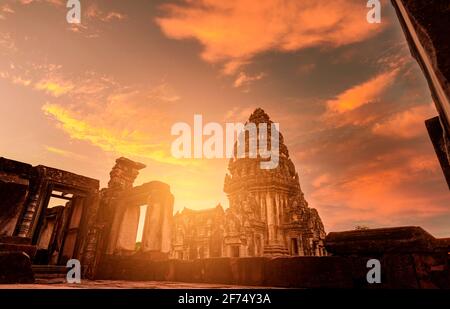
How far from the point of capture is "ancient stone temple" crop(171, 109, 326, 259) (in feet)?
82.7

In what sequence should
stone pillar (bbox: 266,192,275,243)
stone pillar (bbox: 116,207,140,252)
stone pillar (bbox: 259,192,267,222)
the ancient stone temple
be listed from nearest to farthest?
stone pillar (bbox: 116,207,140,252)
the ancient stone temple
stone pillar (bbox: 266,192,275,243)
stone pillar (bbox: 259,192,267,222)

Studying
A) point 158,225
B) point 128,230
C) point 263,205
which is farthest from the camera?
point 263,205

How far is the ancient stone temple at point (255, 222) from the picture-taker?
25200 mm

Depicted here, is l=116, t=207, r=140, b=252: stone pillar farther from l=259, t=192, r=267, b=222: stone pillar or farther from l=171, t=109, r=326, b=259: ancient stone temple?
l=259, t=192, r=267, b=222: stone pillar

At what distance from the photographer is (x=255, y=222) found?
85.4 ft

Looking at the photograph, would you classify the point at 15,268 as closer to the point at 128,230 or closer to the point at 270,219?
the point at 128,230

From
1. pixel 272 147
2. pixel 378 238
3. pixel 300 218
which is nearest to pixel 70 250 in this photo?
pixel 378 238

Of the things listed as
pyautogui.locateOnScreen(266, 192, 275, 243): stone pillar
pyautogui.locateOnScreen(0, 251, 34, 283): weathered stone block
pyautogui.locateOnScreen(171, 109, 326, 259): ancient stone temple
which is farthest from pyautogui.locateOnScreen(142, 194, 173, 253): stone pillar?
pyautogui.locateOnScreen(266, 192, 275, 243): stone pillar

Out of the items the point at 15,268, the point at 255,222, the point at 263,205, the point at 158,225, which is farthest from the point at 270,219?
the point at 15,268

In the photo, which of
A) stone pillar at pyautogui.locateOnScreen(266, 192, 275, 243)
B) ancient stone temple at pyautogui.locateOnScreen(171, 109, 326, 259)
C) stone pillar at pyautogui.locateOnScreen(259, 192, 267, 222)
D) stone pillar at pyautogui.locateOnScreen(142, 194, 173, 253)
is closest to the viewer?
stone pillar at pyautogui.locateOnScreen(142, 194, 173, 253)

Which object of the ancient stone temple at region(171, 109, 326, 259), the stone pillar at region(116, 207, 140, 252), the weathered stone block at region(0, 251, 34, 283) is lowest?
the weathered stone block at region(0, 251, 34, 283)

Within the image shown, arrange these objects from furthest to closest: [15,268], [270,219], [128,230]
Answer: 1. [270,219]
2. [128,230]
3. [15,268]

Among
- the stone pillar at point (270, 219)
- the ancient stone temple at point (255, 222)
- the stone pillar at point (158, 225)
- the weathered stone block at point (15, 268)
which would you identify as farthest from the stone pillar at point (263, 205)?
the weathered stone block at point (15, 268)

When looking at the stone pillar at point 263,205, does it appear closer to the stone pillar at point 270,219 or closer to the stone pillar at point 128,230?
the stone pillar at point 270,219
